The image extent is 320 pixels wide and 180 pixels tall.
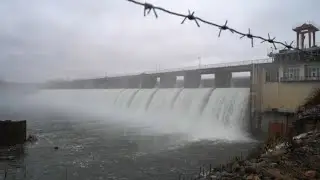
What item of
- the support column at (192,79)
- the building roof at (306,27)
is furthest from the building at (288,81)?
the support column at (192,79)

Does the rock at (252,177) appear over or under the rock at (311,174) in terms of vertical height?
under

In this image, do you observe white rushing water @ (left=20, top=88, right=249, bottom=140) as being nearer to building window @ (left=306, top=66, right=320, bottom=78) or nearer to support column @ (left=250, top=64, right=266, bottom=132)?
support column @ (left=250, top=64, right=266, bottom=132)

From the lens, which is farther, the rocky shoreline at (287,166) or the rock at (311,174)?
the rocky shoreline at (287,166)

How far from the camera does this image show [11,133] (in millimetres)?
21938

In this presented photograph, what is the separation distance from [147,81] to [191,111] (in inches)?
996

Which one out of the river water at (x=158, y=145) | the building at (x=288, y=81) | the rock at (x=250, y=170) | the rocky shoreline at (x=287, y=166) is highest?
the building at (x=288, y=81)

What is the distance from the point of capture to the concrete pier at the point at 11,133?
2158 centimetres

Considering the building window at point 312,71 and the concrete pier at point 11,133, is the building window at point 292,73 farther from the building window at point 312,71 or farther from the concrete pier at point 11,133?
the concrete pier at point 11,133

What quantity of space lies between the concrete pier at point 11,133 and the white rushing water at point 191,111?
1232cm

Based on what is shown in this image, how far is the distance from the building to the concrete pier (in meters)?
19.5

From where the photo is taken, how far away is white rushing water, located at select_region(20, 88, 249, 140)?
2877 centimetres

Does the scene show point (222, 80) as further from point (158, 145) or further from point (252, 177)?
point (252, 177)

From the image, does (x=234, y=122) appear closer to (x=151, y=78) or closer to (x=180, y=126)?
(x=180, y=126)

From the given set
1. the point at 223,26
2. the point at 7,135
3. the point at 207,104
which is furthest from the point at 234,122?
the point at 223,26
